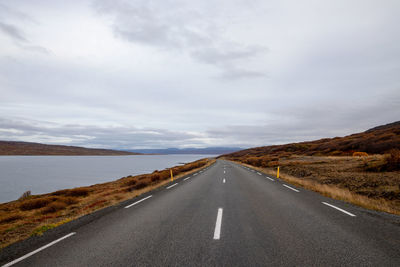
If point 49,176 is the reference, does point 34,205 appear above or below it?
above

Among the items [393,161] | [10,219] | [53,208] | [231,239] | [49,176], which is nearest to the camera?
[231,239]

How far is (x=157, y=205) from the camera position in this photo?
7695 millimetres

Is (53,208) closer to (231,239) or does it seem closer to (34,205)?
(34,205)

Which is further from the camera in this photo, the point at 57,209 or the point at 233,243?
the point at 57,209

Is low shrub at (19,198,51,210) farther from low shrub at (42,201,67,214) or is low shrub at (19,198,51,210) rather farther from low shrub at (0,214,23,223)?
low shrub at (0,214,23,223)

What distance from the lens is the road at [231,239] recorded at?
3.47 meters

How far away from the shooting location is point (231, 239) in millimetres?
4289

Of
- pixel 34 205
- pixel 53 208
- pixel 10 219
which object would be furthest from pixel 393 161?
pixel 34 205

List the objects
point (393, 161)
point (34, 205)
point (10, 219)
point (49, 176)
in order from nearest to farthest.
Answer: point (10, 219)
point (34, 205)
point (393, 161)
point (49, 176)

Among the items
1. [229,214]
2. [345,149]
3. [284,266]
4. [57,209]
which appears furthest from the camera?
[345,149]

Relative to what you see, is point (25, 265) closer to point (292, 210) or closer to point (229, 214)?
point (229, 214)

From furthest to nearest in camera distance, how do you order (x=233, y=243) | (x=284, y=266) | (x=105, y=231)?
(x=105, y=231)
(x=233, y=243)
(x=284, y=266)

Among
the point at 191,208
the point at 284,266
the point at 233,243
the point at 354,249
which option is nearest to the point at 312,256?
the point at 284,266

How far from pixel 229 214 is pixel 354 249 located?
3205mm
